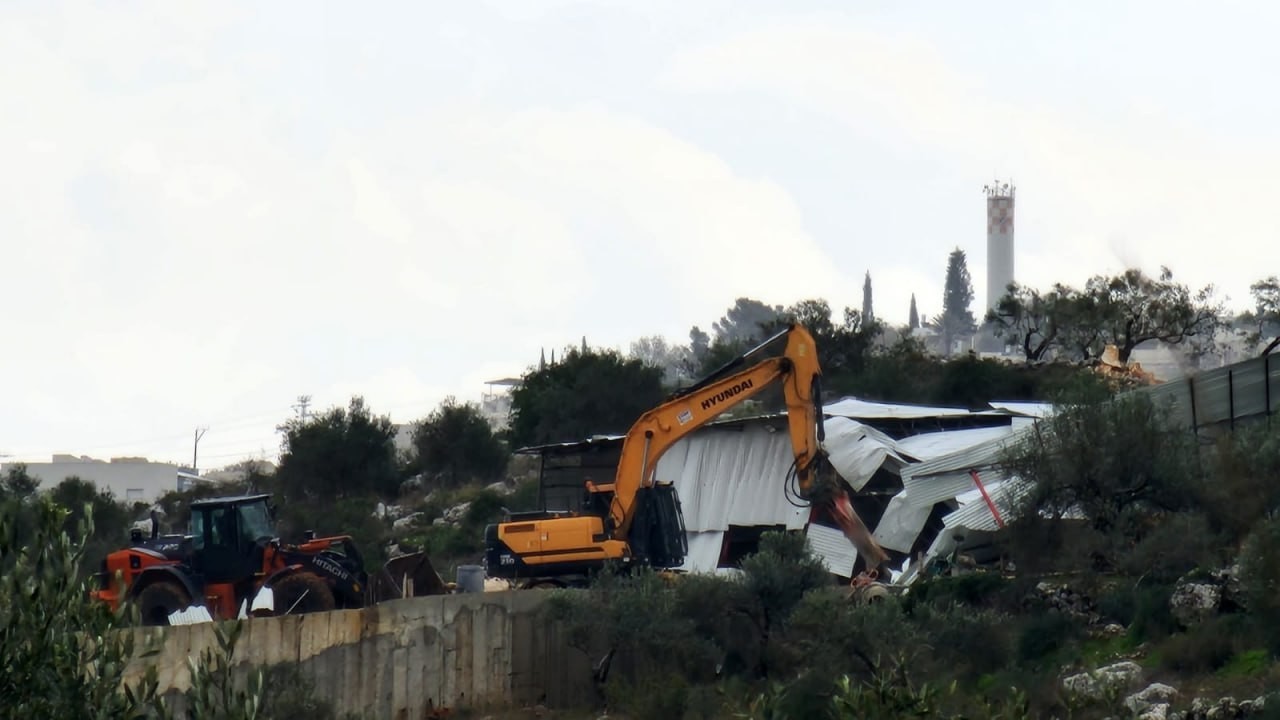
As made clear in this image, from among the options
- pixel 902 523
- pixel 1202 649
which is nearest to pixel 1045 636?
pixel 1202 649

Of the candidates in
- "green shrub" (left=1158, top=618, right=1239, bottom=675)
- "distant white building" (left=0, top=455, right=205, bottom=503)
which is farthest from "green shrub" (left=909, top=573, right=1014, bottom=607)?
"distant white building" (left=0, top=455, right=205, bottom=503)

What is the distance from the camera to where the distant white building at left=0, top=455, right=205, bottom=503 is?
82.3 metres

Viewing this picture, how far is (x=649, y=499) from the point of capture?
27.9 meters

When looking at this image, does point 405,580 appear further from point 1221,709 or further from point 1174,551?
point 1221,709

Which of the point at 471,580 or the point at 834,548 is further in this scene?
the point at 834,548

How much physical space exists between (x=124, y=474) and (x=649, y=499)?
202 ft

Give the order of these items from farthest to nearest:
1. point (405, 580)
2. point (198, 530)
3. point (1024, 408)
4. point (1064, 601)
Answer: point (1024, 408), point (405, 580), point (198, 530), point (1064, 601)

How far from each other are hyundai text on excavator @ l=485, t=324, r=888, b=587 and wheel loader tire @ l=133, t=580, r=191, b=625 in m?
5.32

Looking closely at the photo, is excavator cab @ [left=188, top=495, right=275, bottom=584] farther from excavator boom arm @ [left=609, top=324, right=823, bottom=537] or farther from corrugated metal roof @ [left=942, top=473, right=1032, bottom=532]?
corrugated metal roof @ [left=942, top=473, right=1032, bottom=532]

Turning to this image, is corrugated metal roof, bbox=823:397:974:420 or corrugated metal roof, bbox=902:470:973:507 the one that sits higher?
corrugated metal roof, bbox=823:397:974:420

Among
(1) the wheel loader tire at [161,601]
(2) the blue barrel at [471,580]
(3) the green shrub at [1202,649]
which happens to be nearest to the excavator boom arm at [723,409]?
(2) the blue barrel at [471,580]

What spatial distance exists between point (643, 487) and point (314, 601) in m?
6.22

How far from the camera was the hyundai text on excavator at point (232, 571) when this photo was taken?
24625 mm

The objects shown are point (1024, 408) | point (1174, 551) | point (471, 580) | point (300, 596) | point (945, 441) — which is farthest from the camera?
point (1024, 408)
